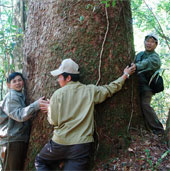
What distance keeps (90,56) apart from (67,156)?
5.81ft

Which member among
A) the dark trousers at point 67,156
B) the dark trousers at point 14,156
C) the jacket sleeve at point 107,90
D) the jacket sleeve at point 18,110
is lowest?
the dark trousers at point 14,156

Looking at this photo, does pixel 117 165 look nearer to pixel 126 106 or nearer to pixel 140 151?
pixel 140 151

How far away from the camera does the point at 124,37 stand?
3.85 m

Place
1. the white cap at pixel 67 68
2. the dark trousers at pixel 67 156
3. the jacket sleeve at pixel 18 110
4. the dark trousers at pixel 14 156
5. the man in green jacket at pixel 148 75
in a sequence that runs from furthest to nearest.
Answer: the man in green jacket at pixel 148 75 < the dark trousers at pixel 14 156 < the jacket sleeve at pixel 18 110 < the white cap at pixel 67 68 < the dark trousers at pixel 67 156

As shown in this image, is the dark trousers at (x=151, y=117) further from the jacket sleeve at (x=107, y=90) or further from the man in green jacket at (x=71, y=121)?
the man in green jacket at (x=71, y=121)

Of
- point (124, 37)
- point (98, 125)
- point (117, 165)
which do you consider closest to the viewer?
point (117, 165)

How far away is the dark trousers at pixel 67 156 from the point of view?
2891 millimetres

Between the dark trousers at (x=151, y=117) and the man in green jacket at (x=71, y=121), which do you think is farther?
the dark trousers at (x=151, y=117)

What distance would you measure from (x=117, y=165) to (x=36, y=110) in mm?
1697

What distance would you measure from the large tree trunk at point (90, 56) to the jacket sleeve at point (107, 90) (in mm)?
217

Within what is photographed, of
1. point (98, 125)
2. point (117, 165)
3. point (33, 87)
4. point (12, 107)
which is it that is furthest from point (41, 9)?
point (117, 165)

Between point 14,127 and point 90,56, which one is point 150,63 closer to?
point 90,56

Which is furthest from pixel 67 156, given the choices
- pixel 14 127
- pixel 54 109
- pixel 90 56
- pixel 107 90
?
pixel 90 56

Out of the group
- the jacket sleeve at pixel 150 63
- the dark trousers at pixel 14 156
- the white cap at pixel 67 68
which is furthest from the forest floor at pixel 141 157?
the white cap at pixel 67 68
